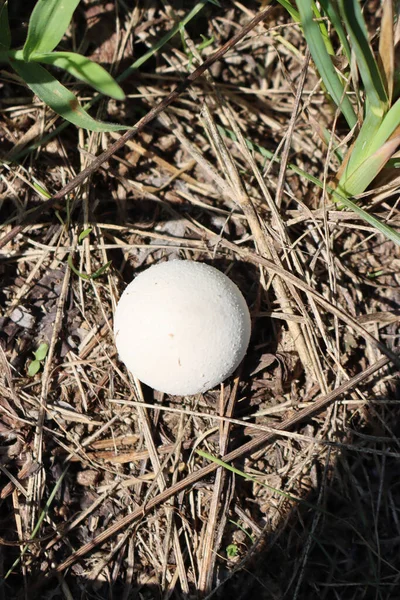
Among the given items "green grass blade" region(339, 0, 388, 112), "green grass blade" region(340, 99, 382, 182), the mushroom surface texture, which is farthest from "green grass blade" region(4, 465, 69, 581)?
"green grass blade" region(339, 0, 388, 112)

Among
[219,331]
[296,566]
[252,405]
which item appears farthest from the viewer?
[252,405]

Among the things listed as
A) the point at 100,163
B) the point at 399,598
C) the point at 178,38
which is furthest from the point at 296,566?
the point at 178,38

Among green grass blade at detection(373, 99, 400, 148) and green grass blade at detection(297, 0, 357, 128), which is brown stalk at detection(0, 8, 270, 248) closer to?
green grass blade at detection(297, 0, 357, 128)

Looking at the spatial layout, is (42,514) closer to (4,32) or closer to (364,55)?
(4,32)

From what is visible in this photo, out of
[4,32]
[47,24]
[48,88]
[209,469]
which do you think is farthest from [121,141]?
[209,469]

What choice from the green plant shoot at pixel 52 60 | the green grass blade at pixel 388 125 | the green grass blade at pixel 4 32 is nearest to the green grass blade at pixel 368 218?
the green grass blade at pixel 388 125

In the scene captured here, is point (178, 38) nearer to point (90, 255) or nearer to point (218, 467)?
point (90, 255)

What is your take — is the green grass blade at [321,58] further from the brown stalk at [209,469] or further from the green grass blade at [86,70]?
the brown stalk at [209,469]
